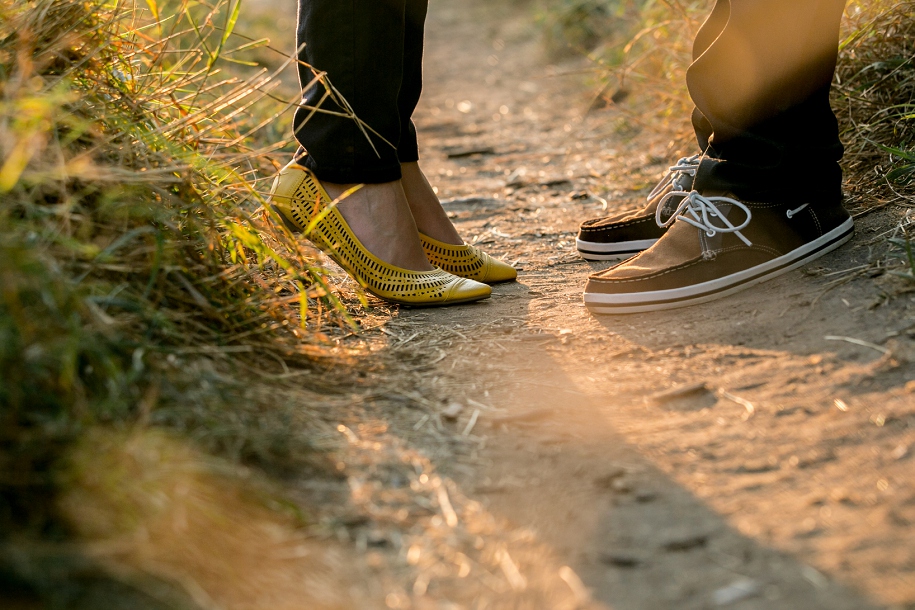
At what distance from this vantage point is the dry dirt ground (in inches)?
32.6

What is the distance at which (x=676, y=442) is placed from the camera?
3.56 ft

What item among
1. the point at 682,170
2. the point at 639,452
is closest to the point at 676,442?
the point at 639,452

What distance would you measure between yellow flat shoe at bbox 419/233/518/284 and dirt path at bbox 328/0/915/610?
0.06 m

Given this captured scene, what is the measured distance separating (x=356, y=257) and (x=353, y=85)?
1.18 feet

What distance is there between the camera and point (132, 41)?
59.0 inches

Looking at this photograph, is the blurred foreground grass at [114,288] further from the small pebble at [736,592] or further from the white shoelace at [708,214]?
the white shoelace at [708,214]

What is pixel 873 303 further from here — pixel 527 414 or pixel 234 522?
pixel 234 522

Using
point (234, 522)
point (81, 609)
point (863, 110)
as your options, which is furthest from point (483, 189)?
point (81, 609)

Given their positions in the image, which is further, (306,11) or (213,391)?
(306,11)

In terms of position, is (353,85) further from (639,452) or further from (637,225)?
(639,452)

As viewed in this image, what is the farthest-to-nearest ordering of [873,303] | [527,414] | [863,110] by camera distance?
[863,110] < [873,303] < [527,414]

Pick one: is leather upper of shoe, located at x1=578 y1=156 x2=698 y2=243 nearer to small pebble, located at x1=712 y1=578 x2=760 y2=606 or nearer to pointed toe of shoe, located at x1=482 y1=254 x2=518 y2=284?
pointed toe of shoe, located at x1=482 y1=254 x2=518 y2=284

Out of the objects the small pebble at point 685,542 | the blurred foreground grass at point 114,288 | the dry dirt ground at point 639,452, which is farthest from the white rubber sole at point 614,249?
the small pebble at point 685,542

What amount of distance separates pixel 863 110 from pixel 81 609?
217 cm
